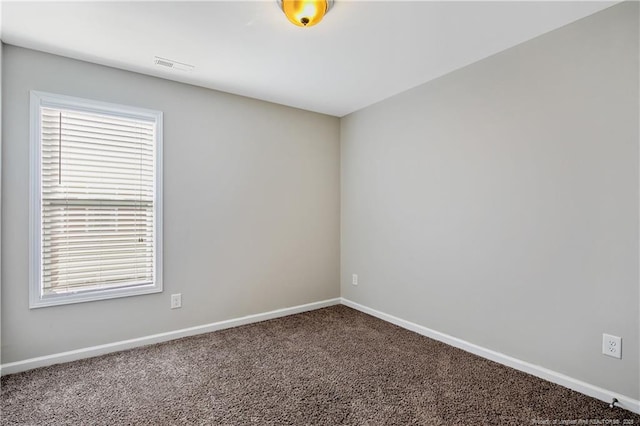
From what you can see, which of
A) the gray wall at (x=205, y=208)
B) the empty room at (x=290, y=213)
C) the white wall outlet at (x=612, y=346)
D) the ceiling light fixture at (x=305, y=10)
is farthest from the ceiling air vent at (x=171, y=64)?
the white wall outlet at (x=612, y=346)

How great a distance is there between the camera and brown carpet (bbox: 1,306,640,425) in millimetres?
1823

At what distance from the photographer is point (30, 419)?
1.81m

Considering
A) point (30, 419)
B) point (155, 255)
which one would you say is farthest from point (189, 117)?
point (30, 419)

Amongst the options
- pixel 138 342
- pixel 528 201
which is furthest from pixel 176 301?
pixel 528 201

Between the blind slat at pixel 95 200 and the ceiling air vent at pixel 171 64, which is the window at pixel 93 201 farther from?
the ceiling air vent at pixel 171 64

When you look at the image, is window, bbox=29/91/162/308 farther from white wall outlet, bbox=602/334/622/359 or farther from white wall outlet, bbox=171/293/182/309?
white wall outlet, bbox=602/334/622/359

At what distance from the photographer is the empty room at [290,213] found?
1.91 metres

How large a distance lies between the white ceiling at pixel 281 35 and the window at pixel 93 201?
480 millimetres

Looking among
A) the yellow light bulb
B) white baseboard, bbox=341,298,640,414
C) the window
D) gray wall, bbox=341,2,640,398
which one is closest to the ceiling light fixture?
the yellow light bulb

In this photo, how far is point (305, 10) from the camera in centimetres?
183

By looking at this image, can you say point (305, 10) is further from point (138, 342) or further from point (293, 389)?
point (138, 342)

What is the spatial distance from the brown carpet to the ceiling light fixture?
224 cm

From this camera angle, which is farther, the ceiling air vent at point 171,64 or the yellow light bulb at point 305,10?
the ceiling air vent at point 171,64

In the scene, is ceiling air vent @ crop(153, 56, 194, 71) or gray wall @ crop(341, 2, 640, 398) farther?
ceiling air vent @ crop(153, 56, 194, 71)
